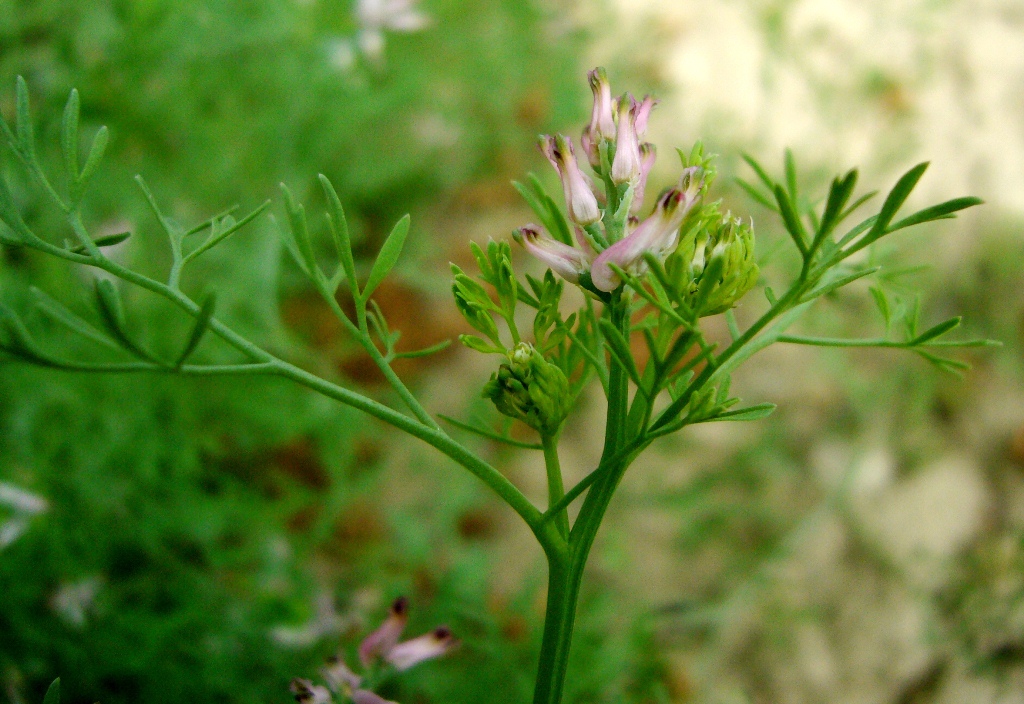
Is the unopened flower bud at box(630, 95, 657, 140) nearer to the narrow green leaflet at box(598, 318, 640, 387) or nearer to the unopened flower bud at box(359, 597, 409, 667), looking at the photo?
the narrow green leaflet at box(598, 318, 640, 387)

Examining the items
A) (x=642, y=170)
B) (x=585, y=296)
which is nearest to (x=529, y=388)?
(x=585, y=296)

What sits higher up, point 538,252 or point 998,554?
point 998,554

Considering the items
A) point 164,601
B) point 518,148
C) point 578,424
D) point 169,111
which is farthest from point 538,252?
point 518,148

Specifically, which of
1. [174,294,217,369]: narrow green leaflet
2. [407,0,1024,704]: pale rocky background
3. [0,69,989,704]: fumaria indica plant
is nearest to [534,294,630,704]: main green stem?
[0,69,989,704]: fumaria indica plant

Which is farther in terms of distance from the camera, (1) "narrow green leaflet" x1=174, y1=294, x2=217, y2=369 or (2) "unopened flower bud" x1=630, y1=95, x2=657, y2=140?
(2) "unopened flower bud" x1=630, y1=95, x2=657, y2=140

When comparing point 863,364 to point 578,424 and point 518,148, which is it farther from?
point 518,148

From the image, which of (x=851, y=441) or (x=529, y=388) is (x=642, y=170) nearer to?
(x=529, y=388)

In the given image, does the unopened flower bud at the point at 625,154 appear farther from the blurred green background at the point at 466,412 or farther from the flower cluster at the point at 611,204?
the blurred green background at the point at 466,412
